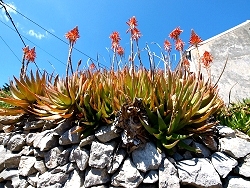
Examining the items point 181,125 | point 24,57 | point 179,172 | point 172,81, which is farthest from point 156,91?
point 24,57

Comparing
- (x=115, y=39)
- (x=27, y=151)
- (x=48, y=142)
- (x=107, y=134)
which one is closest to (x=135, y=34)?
(x=115, y=39)

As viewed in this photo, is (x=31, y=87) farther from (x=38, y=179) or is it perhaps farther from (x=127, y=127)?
(x=127, y=127)

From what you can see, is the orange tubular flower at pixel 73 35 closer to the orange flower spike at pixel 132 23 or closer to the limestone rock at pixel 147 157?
the orange flower spike at pixel 132 23

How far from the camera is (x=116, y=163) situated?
2.14m

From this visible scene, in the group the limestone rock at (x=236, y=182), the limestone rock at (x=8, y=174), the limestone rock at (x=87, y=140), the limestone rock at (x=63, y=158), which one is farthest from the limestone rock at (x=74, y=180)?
the limestone rock at (x=236, y=182)

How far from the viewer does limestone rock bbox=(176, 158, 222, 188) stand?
2.02m

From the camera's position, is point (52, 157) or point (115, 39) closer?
point (52, 157)

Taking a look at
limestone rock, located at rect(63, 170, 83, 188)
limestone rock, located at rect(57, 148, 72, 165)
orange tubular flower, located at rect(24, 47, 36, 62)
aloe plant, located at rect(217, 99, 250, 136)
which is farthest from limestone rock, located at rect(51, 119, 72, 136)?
aloe plant, located at rect(217, 99, 250, 136)

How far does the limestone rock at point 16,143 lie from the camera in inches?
113

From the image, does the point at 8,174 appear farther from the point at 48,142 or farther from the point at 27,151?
the point at 48,142

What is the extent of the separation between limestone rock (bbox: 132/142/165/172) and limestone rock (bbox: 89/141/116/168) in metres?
0.22

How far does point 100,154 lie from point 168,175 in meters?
0.60

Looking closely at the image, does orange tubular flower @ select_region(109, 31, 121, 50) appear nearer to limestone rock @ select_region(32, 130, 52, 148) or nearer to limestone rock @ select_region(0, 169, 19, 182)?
limestone rock @ select_region(32, 130, 52, 148)

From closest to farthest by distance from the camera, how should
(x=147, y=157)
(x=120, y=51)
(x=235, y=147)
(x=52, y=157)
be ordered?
(x=147, y=157) → (x=235, y=147) → (x=52, y=157) → (x=120, y=51)
